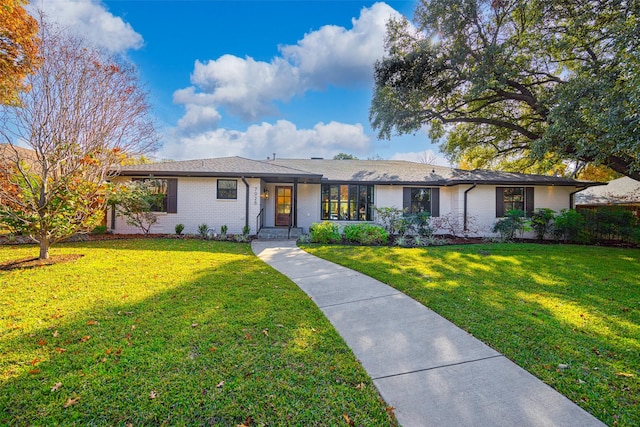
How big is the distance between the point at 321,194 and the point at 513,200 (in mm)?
9257

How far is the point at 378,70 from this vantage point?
535 inches

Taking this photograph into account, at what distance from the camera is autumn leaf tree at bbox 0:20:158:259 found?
6.56m

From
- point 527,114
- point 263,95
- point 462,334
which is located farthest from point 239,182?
point 527,114

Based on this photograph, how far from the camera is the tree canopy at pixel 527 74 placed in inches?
309

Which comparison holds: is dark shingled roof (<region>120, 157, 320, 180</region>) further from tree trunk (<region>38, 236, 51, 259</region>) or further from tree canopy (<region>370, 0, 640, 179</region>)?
tree canopy (<region>370, 0, 640, 179</region>)

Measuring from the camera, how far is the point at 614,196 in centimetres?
1755

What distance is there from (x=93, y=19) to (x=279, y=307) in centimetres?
1053

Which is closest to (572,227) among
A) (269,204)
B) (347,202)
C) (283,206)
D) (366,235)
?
(366,235)

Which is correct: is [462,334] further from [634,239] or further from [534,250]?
[634,239]

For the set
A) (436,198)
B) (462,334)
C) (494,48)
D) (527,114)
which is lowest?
(462,334)

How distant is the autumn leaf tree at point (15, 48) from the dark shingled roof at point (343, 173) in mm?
3893

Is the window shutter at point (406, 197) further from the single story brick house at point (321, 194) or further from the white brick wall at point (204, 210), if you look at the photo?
the white brick wall at point (204, 210)

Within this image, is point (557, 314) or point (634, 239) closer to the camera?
point (557, 314)

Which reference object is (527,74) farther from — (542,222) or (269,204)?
(269,204)
